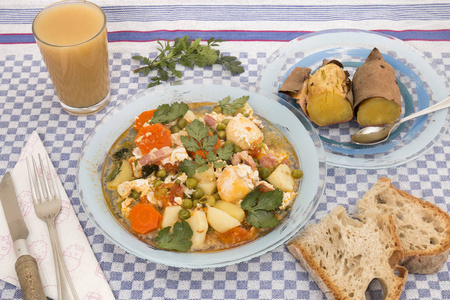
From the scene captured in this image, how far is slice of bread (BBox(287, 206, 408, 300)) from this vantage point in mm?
2471

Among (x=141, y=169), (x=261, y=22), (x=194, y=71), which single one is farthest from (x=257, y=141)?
(x=261, y=22)

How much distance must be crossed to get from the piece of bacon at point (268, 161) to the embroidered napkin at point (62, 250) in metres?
1.10

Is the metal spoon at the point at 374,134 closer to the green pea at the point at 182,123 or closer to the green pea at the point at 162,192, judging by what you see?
the green pea at the point at 182,123

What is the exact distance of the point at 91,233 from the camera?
110 inches

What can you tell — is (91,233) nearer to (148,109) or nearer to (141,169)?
(141,169)

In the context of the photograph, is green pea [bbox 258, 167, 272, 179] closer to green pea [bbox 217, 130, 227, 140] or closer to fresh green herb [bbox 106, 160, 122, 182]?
green pea [bbox 217, 130, 227, 140]

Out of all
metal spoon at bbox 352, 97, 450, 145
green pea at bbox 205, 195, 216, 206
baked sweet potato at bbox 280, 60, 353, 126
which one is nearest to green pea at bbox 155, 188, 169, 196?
green pea at bbox 205, 195, 216, 206

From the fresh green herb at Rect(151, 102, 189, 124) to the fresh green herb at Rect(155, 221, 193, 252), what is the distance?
77cm

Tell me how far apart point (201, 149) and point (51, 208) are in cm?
94

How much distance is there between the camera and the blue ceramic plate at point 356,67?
2.97 meters

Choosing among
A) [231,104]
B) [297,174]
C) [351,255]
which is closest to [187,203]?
[297,174]

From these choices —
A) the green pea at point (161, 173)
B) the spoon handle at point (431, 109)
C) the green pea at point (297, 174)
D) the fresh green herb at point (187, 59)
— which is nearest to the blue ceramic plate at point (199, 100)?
the green pea at point (297, 174)

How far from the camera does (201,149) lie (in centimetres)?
276

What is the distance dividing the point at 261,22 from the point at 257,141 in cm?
152
